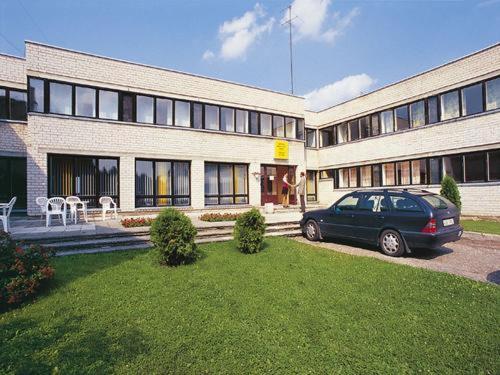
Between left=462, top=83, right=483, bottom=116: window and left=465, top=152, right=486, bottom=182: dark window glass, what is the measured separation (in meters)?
2.22

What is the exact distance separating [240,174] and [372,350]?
14.8m

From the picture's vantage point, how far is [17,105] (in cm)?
1434

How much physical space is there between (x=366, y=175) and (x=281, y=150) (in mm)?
6233

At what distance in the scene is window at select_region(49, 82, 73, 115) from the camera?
1257 centimetres

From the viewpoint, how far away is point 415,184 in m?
16.7

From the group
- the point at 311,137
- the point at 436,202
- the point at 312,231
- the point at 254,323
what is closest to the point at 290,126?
the point at 311,137

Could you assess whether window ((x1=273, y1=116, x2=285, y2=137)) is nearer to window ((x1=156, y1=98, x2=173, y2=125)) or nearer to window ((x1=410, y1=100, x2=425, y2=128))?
window ((x1=156, y1=98, x2=173, y2=125))

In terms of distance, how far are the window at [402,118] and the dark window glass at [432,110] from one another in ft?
4.01

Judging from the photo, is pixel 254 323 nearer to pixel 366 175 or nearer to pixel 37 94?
pixel 37 94

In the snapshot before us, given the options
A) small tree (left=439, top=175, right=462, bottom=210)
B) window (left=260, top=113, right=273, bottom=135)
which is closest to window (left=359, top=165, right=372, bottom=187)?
small tree (left=439, top=175, right=462, bottom=210)

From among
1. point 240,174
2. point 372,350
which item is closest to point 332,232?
point 372,350

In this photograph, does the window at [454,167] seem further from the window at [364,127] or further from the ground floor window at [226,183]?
the ground floor window at [226,183]

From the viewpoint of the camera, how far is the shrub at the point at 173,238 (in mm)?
6254

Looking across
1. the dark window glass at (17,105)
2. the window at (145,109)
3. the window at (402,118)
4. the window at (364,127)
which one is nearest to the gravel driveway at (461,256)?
the window at (402,118)
